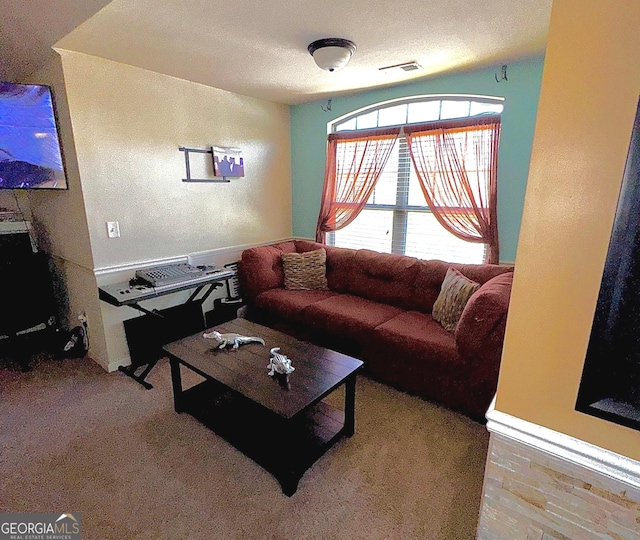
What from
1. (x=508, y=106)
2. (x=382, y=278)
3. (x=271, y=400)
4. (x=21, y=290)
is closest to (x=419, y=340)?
(x=382, y=278)

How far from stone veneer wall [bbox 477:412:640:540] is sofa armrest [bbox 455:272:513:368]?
109 cm

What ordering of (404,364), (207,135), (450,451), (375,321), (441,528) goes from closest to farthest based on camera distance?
(441,528)
(450,451)
(404,364)
(375,321)
(207,135)

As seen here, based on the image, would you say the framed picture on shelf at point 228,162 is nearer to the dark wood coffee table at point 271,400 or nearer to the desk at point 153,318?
→ the desk at point 153,318

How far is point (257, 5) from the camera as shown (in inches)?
67.1

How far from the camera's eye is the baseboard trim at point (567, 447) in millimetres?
831

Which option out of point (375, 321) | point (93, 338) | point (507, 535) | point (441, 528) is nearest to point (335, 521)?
point (441, 528)

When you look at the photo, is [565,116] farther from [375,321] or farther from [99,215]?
[99,215]

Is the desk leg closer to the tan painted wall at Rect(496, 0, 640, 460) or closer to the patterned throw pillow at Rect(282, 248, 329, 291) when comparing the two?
the patterned throw pillow at Rect(282, 248, 329, 291)

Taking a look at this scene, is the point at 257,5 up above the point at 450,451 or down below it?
above

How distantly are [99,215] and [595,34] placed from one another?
116 inches

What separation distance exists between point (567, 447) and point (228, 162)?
3.31 meters

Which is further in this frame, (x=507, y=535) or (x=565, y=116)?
(x=507, y=535)

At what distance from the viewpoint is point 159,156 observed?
9.37ft

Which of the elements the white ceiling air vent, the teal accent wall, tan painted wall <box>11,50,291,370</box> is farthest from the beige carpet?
the white ceiling air vent
